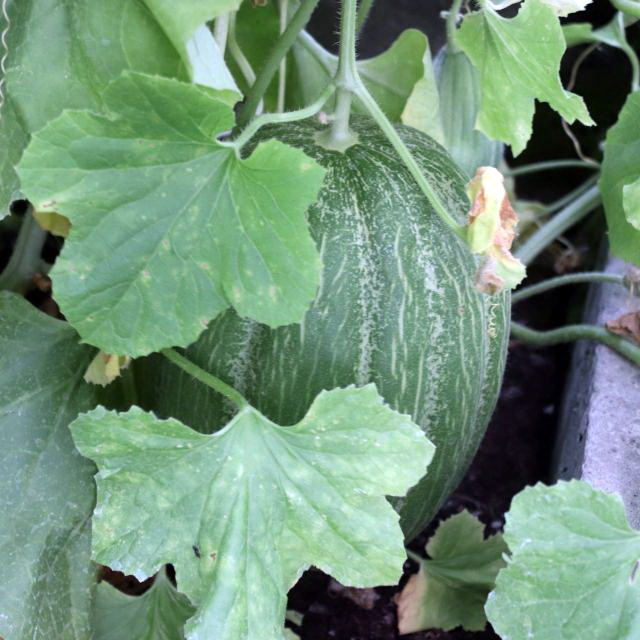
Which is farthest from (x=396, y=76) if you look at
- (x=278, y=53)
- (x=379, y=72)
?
(x=278, y=53)

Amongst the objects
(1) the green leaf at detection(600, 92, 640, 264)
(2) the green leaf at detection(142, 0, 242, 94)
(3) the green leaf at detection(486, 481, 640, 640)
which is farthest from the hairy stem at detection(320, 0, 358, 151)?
(3) the green leaf at detection(486, 481, 640, 640)

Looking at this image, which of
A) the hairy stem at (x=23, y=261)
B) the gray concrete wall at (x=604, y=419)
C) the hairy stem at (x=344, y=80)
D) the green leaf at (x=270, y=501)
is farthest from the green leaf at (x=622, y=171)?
the hairy stem at (x=23, y=261)

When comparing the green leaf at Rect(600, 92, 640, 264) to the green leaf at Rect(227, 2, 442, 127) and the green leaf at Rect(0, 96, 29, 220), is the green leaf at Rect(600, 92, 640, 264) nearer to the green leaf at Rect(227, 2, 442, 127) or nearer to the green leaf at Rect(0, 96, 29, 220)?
the green leaf at Rect(227, 2, 442, 127)

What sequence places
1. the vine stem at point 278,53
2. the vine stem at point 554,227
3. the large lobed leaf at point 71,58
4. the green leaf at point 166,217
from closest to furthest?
the green leaf at point 166,217 < the large lobed leaf at point 71,58 < the vine stem at point 278,53 < the vine stem at point 554,227

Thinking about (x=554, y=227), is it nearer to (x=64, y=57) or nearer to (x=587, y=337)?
(x=587, y=337)

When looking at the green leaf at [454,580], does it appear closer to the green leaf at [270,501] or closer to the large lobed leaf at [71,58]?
the green leaf at [270,501]

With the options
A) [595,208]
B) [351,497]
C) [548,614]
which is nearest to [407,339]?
[351,497]
